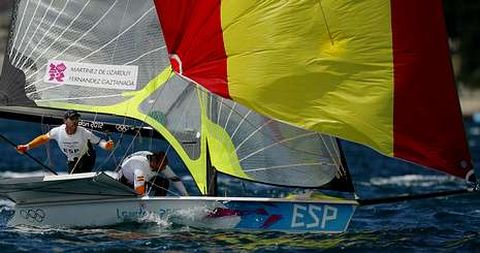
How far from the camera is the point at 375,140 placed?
12.2 m

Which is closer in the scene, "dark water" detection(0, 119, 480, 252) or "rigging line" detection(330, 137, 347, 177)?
"dark water" detection(0, 119, 480, 252)

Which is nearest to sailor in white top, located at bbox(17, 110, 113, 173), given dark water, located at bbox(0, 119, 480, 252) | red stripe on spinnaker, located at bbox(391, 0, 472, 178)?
dark water, located at bbox(0, 119, 480, 252)

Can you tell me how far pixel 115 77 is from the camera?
13.9 m

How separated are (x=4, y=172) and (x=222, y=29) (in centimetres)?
1287

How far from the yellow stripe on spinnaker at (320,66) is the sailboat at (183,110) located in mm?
21

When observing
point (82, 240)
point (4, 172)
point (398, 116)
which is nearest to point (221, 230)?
point (82, 240)

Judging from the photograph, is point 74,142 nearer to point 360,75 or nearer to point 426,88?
point 360,75

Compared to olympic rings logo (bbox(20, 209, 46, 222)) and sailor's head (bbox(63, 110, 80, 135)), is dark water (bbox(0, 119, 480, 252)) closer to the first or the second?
olympic rings logo (bbox(20, 209, 46, 222))

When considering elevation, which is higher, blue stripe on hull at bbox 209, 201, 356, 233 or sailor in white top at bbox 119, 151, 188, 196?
sailor in white top at bbox 119, 151, 188, 196

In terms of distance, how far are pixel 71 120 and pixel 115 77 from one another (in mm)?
914

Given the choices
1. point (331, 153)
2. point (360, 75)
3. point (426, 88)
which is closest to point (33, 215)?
point (331, 153)

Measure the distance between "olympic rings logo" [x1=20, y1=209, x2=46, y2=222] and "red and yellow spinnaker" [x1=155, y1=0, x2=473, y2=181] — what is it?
258 cm

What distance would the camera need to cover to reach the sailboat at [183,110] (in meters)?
12.5

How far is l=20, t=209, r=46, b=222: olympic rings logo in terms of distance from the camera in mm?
13289
